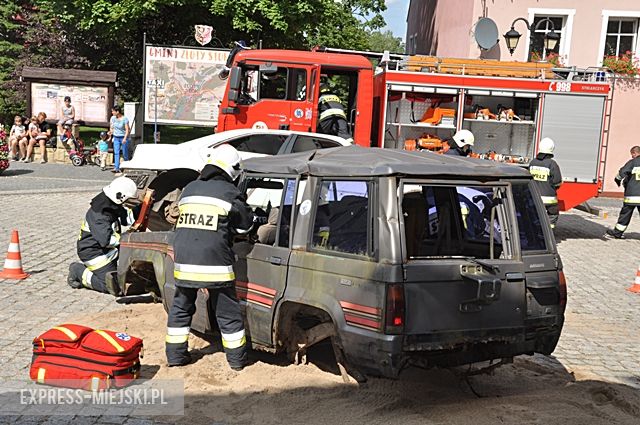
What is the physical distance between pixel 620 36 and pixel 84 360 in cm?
1963

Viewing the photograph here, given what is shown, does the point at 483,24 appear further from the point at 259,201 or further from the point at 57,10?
the point at 57,10

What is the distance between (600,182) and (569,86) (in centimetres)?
186

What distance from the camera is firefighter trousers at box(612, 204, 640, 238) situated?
13805 millimetres

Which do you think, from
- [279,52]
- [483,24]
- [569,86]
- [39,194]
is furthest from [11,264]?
[483,24]

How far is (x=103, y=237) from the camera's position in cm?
816

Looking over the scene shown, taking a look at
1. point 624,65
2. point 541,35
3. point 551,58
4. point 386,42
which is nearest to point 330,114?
point 551,58

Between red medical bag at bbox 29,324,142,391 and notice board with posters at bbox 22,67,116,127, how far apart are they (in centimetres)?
1783

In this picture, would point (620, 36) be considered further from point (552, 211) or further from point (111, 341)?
point (111, 341)

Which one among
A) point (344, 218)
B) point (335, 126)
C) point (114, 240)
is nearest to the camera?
point (344, 218)

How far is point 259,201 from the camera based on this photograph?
21.0 feet

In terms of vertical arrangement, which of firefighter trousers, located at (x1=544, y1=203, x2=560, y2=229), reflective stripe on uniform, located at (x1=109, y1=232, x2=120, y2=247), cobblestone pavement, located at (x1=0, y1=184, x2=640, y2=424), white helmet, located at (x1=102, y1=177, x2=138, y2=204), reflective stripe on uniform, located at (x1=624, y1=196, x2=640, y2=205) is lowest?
cobblestone pavement, located at (x1=0, y1=184, x2=640, y2=424)

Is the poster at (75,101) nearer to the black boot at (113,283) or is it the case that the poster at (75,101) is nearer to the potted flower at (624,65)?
the potted flower at (624,65)

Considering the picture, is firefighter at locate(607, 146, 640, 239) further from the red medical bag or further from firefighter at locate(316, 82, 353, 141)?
the red medical bag

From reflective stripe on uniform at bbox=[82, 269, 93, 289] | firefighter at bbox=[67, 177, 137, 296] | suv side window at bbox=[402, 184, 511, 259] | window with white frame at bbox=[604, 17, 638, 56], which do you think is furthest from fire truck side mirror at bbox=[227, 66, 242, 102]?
window with white frame at bbox=[604, 17, 638, 56]
